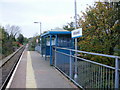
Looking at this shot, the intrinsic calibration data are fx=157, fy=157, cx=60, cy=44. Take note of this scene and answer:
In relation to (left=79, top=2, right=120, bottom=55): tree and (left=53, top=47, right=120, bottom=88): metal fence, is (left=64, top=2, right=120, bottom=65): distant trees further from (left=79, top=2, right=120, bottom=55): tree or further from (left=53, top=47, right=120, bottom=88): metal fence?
(left=53, top=47, right=120, bottom=88): metal fence

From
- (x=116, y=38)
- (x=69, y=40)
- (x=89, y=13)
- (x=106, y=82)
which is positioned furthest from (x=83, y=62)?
(x=69, y=40)

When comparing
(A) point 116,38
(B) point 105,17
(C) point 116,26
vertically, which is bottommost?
(A) point 116,38

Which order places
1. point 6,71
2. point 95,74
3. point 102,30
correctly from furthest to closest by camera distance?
point 6,71 → point 102,30 → point 95,74

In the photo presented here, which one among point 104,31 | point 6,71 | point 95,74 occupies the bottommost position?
point 6,71

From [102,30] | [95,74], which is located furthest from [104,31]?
[95,74]

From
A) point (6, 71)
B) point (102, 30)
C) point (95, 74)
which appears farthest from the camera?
point (6, 71)

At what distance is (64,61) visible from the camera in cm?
734

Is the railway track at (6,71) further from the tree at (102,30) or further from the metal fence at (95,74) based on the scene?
A: the tree at (102,30)

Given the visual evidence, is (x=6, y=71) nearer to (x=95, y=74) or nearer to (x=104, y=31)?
(x=104, y=31)

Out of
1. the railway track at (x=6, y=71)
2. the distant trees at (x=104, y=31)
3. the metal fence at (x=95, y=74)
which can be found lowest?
the railway track at (x=6, y=71)

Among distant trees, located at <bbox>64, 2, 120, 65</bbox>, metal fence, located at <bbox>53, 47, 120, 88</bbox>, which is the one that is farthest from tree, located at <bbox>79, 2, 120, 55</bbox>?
metal fence, located at <bbox>53, 47, 120, 88</bbox>

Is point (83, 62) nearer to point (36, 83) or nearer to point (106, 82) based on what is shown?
point (106, 82)

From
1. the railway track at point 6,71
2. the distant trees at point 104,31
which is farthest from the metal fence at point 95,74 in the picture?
the railway track at point 6,71

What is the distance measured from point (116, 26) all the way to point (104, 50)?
3.83 ft
